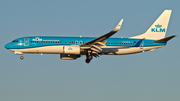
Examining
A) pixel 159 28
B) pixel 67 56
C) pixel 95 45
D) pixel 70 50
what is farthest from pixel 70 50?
pixel 159 28

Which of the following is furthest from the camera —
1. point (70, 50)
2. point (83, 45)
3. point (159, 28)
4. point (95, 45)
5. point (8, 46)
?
point (159, 28)

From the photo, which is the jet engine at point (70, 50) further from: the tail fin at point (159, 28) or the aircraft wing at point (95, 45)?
the tail fin at point (159, 28)

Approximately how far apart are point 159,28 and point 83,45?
52.8ft

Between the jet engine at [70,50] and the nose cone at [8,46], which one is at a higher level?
the nose cone at [8,46]

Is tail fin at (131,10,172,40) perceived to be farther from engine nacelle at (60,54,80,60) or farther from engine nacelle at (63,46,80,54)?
engine nacelle at (63,46,80,54)

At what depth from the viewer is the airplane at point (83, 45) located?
60031 millimetres

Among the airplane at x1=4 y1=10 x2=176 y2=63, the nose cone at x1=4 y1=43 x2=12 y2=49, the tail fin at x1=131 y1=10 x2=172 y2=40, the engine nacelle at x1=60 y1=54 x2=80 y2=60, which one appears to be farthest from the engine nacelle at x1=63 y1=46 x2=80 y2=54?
the tail fin at x1=131 y1=10 x2=172 y2=40

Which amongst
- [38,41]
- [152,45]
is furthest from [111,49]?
[38,41]

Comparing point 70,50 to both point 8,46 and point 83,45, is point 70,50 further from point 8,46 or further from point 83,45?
point 8,46

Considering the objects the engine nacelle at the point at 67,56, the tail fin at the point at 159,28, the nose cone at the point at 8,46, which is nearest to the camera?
the nose cone at the point at 8,46

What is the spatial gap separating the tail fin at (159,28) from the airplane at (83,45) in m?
1.23

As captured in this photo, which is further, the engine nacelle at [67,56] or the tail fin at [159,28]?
the tail fin at [159,28]

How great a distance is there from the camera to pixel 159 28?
6800 cm

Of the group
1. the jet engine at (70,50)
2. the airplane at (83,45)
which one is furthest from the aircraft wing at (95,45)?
the jet engine at (70,50)
